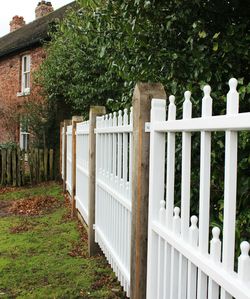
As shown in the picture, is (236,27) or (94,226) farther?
(94,226)

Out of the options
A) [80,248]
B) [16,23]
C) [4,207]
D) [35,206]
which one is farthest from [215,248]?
[16,23]

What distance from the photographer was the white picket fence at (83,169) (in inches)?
235

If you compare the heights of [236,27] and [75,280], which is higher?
[236,27]

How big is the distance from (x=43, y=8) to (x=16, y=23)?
2689 millimetres

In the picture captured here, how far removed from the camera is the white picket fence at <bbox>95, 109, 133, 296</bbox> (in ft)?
11.4

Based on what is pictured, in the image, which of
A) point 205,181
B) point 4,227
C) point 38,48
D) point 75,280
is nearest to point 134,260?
point 205,181

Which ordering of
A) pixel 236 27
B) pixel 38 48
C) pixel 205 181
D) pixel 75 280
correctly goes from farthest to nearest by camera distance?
pixel 38 48 → pixel 75 280 → pixel 236 27 → pixel 205 181

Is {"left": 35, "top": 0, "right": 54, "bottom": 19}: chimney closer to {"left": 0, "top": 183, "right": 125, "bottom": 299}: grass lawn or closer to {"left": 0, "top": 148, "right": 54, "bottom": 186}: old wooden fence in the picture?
{"left": 0, "top": 148, "right": 54, "bottom": 186}: old wooden fence

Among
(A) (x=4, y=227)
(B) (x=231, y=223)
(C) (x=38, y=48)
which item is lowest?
(A) (x=4, y=227)

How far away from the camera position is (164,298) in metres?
2.45

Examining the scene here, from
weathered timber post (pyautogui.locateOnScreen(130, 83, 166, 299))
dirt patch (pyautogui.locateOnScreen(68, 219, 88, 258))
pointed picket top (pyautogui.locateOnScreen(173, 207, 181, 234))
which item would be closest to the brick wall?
dirt patch (pyautogui.locateOnScreen(68, 219, 88, 258))

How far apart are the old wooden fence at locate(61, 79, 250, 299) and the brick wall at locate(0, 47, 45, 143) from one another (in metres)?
10.7

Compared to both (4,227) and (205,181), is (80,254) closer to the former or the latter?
(4,227)

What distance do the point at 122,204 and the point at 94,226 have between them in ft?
5.35
